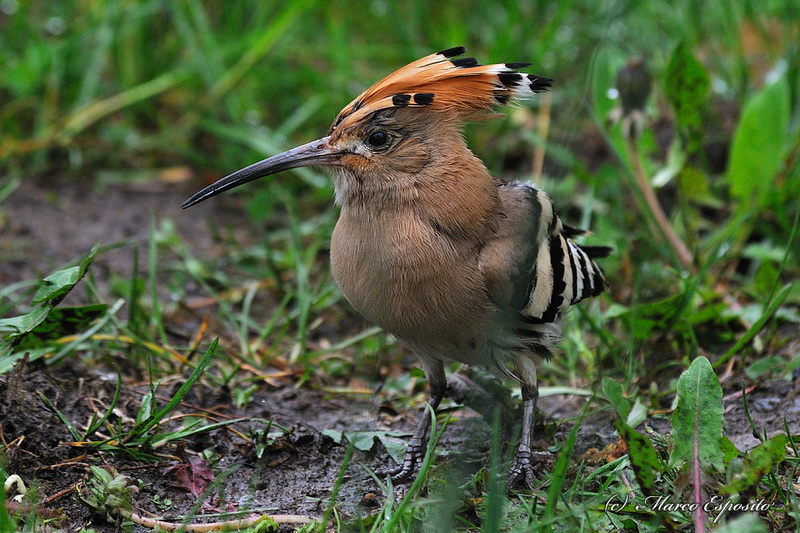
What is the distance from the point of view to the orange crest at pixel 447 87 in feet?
8.06

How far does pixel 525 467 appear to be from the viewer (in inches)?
95.1

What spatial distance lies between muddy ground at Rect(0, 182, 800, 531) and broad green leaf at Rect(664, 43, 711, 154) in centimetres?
93

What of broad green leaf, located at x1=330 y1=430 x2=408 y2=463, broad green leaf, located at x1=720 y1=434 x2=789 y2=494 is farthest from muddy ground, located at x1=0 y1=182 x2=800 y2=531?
broad green leaf, located at x1=720 y1=434 x2=789 y2=494

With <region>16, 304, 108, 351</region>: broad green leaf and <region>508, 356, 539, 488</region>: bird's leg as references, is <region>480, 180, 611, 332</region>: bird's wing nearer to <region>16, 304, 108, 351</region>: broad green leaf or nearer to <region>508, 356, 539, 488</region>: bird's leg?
<region>508, 356, 539, 488</region>: bird's leg

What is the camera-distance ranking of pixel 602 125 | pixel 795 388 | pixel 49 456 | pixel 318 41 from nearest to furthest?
1. pixel 49 456
2. pixel 795 388
3. pixel 602 125
4. pixel 318 41

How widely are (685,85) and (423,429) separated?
174 centimetres

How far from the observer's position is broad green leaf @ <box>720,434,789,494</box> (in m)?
1.95

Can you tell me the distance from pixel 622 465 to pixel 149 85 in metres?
3.16

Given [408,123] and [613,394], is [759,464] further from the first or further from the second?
[408,123]

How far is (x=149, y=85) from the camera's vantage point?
14.6ft

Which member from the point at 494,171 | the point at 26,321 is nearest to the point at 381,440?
the point at 26,321

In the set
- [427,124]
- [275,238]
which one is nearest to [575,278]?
[427,124]

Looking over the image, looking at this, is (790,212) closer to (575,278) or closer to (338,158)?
(575,278)

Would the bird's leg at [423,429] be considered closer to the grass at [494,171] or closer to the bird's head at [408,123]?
the grass at [494,171]
